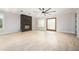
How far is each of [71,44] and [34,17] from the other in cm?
113

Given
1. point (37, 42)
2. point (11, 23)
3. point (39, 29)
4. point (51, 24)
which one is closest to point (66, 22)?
point (51, 24)

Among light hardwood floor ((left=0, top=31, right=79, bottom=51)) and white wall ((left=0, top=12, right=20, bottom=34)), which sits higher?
white wall ((left=0, top=12, right=20, bottom=34))

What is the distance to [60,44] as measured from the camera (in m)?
1.97

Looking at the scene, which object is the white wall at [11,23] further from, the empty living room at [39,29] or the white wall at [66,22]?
the white wall at [66,22]

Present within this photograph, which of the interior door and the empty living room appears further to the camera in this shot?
the interior door

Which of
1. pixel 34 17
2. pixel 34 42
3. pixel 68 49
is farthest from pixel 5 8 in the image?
pixel 68 49

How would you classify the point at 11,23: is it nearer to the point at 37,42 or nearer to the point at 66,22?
the point at 37,42

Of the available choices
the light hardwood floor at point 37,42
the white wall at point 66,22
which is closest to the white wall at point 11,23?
the light hardwood floor at point 37,42

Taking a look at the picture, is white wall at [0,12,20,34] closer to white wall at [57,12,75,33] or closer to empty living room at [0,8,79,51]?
empty living room at [0,8,79,51]

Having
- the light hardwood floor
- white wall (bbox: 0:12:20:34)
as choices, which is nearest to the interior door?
the light hardwood floor

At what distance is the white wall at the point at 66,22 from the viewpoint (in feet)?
6.69

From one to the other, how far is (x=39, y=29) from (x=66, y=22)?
0.72 meters

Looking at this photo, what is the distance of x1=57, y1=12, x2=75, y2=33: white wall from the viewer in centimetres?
204

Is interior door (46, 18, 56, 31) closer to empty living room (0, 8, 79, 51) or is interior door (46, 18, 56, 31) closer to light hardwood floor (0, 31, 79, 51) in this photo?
empty living room (0, 8, 79, 51)
